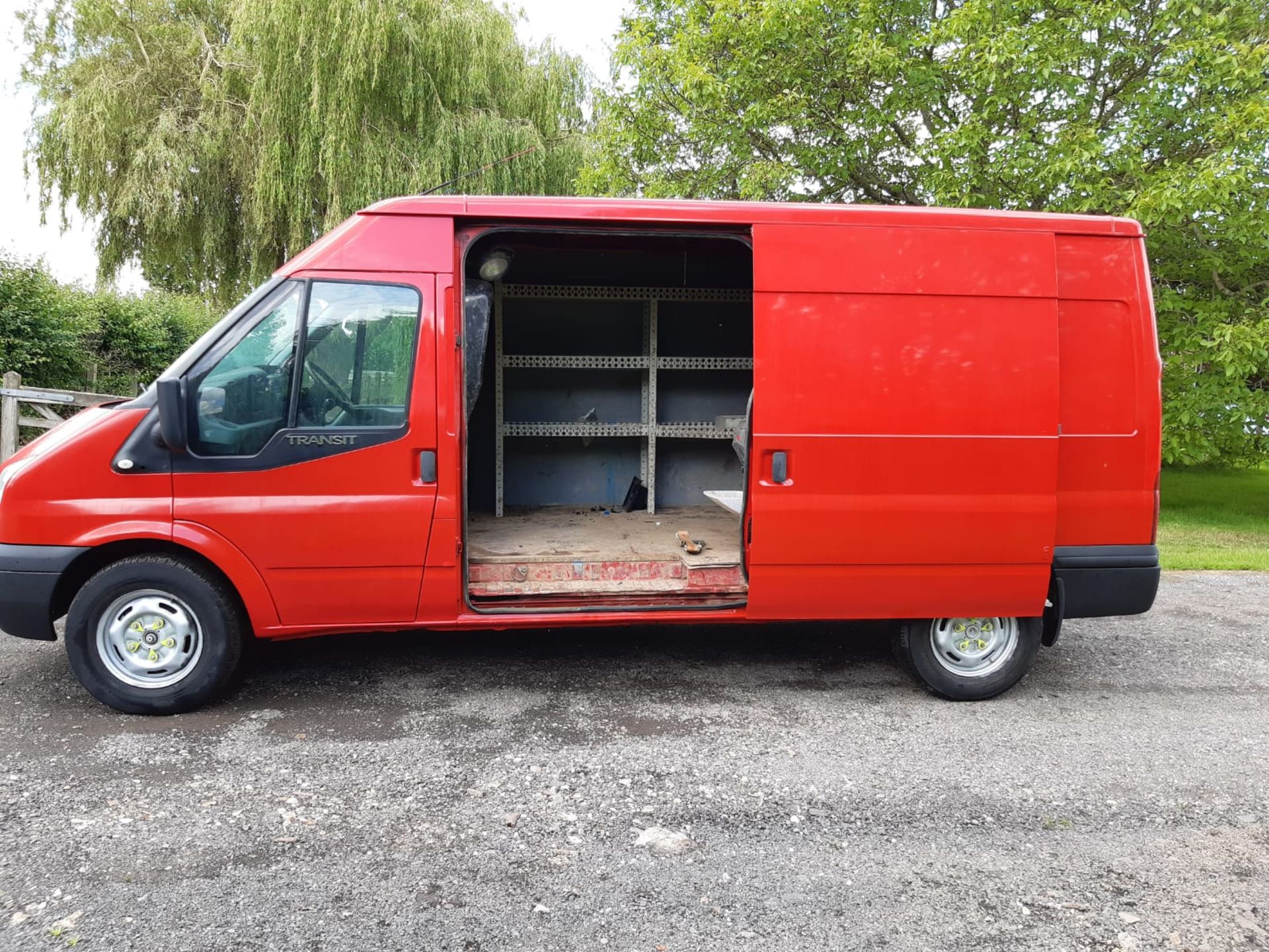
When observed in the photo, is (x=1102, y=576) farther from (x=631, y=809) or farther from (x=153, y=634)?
(x=153, y=634)

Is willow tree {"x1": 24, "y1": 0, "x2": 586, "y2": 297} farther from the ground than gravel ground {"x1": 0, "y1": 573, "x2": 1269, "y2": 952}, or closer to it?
farther from the ground

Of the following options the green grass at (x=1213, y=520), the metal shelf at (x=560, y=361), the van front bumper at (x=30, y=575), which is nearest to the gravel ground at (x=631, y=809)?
the van front bumper at (x=30, y=575)

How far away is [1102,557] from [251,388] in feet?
14.0

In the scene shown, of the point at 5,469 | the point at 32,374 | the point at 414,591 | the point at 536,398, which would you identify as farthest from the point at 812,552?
the point at 32,374

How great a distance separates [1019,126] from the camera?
409 inches

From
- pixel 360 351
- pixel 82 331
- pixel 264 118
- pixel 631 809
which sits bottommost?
pixel 631 809

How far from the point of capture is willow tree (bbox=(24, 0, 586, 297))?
1327 cm

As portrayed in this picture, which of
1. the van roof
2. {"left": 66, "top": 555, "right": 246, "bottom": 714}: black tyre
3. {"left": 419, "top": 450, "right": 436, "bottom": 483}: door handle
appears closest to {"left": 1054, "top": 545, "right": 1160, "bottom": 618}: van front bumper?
the van roof

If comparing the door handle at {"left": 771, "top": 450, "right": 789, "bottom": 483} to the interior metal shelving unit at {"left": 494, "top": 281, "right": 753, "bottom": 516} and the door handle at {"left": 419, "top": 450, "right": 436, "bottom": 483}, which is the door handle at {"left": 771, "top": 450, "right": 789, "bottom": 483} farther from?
the interior metal shelving unit at {"left": 494, "top": 281, "right": 753, "bottom": 516}

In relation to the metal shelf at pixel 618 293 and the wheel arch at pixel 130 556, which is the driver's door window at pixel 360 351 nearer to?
the wheel arch at pixel 130 556

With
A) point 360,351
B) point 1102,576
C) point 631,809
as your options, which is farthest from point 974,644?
point 360,351

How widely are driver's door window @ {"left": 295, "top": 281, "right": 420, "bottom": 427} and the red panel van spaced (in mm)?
11

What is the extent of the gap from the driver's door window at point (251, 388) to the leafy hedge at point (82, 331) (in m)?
8.68

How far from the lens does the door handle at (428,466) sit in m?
3.99
